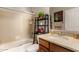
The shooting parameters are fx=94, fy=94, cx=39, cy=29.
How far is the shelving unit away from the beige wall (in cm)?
10

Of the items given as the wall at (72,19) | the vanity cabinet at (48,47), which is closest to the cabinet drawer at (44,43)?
the vanity cabinet at (48,47)

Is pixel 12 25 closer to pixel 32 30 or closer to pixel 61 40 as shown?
pixel 32 30

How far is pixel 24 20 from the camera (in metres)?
1.22

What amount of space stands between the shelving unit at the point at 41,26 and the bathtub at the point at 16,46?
122mm

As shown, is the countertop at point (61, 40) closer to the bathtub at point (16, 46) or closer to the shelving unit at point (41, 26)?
the shelving unit at point (41, 26)

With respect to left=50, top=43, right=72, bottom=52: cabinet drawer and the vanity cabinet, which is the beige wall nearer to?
the vanity cabinet

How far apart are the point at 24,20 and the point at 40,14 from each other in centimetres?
22

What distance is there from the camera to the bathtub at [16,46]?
1.14m

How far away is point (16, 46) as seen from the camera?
1.20 m

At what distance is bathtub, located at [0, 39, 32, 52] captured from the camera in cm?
114

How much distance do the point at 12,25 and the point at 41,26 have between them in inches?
14.6

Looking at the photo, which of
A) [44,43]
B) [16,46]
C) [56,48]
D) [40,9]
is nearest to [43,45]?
[44,43]
